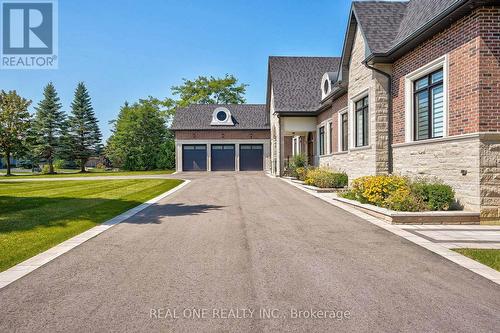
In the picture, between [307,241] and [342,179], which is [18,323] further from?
[342,179]

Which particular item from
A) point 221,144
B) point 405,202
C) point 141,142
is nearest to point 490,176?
point 405,202

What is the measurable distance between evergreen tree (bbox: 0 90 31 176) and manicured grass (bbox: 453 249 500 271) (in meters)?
47.6

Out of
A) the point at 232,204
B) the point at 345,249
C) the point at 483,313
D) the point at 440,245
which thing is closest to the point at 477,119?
the point at 440,245

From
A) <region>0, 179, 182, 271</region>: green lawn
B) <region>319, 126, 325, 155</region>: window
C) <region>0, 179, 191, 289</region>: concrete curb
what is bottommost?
<region>0, 179, 191, 289</region>: concrete curb

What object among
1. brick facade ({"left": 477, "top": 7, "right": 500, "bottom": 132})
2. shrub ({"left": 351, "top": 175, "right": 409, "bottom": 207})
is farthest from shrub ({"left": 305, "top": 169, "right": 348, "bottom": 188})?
brick facade ({"left": 477, "top": 7, "right": 500, "bottom": 132})

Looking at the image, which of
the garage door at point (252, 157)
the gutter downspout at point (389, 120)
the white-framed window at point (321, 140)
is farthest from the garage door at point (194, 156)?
the gutter downspout at point (389, 120)

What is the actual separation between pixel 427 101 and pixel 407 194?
10.9 ft

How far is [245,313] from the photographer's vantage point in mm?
3486

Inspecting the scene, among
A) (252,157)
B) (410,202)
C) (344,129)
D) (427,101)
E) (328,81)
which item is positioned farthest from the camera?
(252,157)

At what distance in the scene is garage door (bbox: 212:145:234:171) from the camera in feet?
121

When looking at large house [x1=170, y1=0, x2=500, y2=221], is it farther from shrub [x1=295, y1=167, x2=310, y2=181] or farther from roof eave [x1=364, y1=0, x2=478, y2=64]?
shrub [x1=295, y1=167, x2=310, y2=181]

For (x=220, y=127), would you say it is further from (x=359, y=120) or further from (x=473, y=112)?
(x=473, y=112)

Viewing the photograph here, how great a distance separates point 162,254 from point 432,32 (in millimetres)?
9719

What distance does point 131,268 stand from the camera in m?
4.93
